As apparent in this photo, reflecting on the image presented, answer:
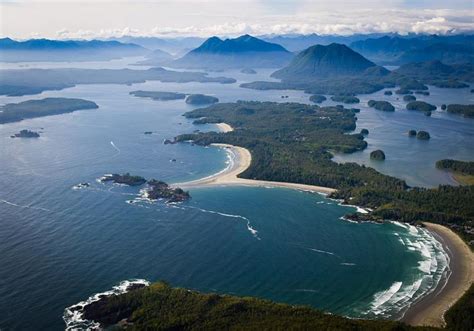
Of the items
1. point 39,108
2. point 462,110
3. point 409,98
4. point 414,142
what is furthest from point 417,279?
point 409,98

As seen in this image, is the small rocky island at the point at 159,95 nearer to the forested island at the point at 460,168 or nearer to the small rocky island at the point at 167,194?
the forested island at the point at 460,168

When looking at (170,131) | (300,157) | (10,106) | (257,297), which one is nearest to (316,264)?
(257,297)

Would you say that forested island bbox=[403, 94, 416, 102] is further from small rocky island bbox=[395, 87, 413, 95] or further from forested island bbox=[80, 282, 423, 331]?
forested island bbox=[80, 282, 423, 331]

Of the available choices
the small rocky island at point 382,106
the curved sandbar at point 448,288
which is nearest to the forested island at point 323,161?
the curved sandbar at point 448,288

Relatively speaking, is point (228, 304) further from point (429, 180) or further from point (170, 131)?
point (170, 131)

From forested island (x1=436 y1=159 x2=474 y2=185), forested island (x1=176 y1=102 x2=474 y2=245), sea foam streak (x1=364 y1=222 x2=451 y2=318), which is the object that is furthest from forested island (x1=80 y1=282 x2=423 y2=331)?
forested island (x1=436 y1=159 x2=474 y2=185)
